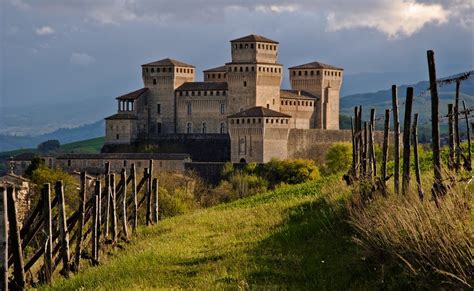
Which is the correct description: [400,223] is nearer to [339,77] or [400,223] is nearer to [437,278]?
[437,278]

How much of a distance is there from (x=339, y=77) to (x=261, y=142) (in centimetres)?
1535

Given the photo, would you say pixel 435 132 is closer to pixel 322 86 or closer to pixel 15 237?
pixel 15 237

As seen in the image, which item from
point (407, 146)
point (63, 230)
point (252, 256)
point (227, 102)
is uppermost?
point (227, 102)

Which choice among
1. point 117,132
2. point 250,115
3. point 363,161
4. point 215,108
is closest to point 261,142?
point 250,115

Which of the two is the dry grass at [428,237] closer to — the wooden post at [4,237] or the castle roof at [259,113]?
the wooden post at [4,237]

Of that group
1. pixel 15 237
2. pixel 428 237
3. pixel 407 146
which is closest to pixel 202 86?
pixel 407 146

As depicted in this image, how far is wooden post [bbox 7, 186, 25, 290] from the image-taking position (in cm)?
1332

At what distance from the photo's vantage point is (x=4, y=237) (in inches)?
498

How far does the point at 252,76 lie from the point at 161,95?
7.74m

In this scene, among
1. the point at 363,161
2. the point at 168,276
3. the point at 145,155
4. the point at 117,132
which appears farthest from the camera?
the point at 117,132

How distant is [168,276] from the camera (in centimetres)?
1263

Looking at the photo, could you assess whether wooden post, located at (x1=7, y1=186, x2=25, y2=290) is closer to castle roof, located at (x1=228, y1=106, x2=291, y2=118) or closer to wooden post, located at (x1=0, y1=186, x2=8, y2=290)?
wooden post, located at (x1=0, y1=186, x2=8, y2=290)

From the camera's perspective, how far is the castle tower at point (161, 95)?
75188 mm

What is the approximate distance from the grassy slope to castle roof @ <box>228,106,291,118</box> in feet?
164
